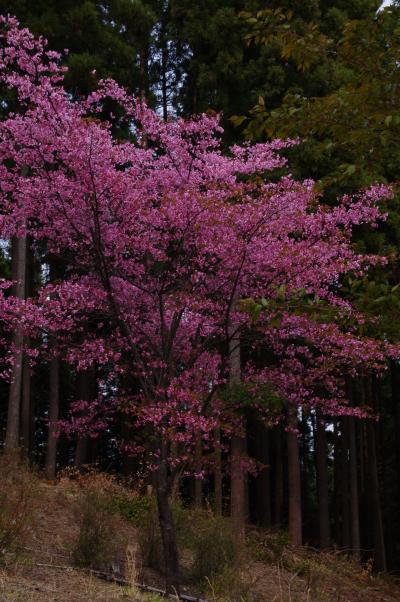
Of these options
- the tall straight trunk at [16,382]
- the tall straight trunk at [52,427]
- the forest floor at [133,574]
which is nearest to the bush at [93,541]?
the forest floor at [133,574]

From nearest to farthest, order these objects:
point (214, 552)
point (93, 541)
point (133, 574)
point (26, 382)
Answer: point (133, 574) < point (93, 541) < point (214, 552) < point (26, 382)

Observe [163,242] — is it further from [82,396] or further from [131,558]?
[82,396]

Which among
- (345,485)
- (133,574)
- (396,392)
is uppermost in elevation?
(396,392)

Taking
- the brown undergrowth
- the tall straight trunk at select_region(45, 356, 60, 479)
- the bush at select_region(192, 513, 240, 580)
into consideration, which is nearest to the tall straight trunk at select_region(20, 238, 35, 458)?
the tall straight trunk at select_region(45, 356, 60, 479)

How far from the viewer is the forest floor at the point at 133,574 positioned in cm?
557

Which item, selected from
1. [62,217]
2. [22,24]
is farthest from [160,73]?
[62,217]

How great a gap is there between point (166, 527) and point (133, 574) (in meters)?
1.21

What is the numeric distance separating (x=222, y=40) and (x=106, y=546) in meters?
11.7

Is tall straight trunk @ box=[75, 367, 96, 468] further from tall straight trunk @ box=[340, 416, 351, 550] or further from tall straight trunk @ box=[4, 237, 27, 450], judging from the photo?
tall straight trunk @ box=[340, 416, 351, 550]

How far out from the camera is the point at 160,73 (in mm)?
18766

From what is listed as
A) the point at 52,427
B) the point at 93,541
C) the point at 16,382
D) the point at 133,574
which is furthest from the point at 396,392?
the point at 133,574

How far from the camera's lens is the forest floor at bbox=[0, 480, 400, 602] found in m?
5.57

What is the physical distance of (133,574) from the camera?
6176 millimetres

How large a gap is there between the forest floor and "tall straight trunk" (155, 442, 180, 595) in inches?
16.6
